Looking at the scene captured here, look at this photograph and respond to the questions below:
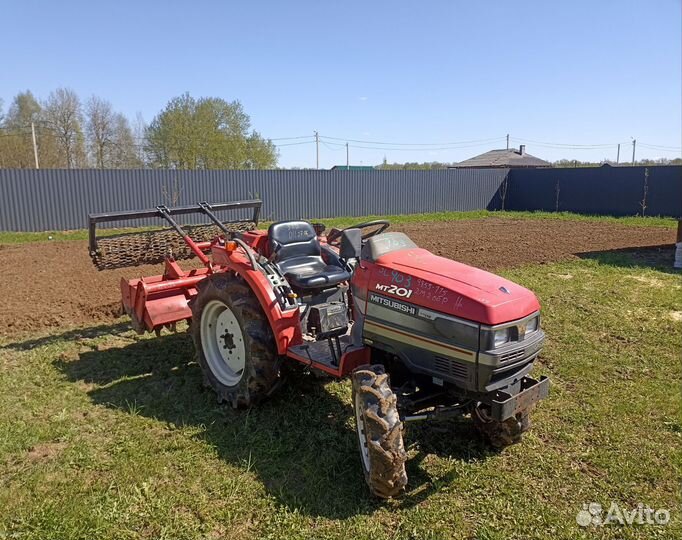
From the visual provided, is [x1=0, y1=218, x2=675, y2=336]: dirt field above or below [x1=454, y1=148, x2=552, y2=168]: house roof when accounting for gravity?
below

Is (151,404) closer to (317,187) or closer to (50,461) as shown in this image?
(50,461)

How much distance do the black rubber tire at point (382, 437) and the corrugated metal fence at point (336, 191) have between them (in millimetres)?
14255

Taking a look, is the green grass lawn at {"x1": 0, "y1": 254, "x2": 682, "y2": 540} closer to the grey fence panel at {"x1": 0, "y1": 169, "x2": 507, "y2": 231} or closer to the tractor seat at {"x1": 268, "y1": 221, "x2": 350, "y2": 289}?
the tractor seat at {"x1": 268, "y1": 221, "x2": 350, "y2": 289}

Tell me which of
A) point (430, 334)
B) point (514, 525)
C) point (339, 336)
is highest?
point (430, 334)

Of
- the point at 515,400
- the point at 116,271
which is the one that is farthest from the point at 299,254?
the point at 116,271

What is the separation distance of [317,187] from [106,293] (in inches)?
488

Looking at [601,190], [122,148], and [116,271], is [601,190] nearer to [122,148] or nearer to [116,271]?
[116,271]

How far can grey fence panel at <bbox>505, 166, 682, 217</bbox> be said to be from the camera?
18.4 metres

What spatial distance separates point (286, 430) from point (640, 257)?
9159mm

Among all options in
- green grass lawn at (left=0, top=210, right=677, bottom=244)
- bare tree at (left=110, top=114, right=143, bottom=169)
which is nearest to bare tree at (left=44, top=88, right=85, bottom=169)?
bare tree at (left=110, top=114, right=143, bottom=169)

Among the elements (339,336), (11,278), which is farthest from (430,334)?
(11,278)

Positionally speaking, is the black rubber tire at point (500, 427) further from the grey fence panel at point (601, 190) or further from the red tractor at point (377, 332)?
the grey fence panel at point (601, 190)

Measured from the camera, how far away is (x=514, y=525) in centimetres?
275

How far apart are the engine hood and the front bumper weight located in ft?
1.40
